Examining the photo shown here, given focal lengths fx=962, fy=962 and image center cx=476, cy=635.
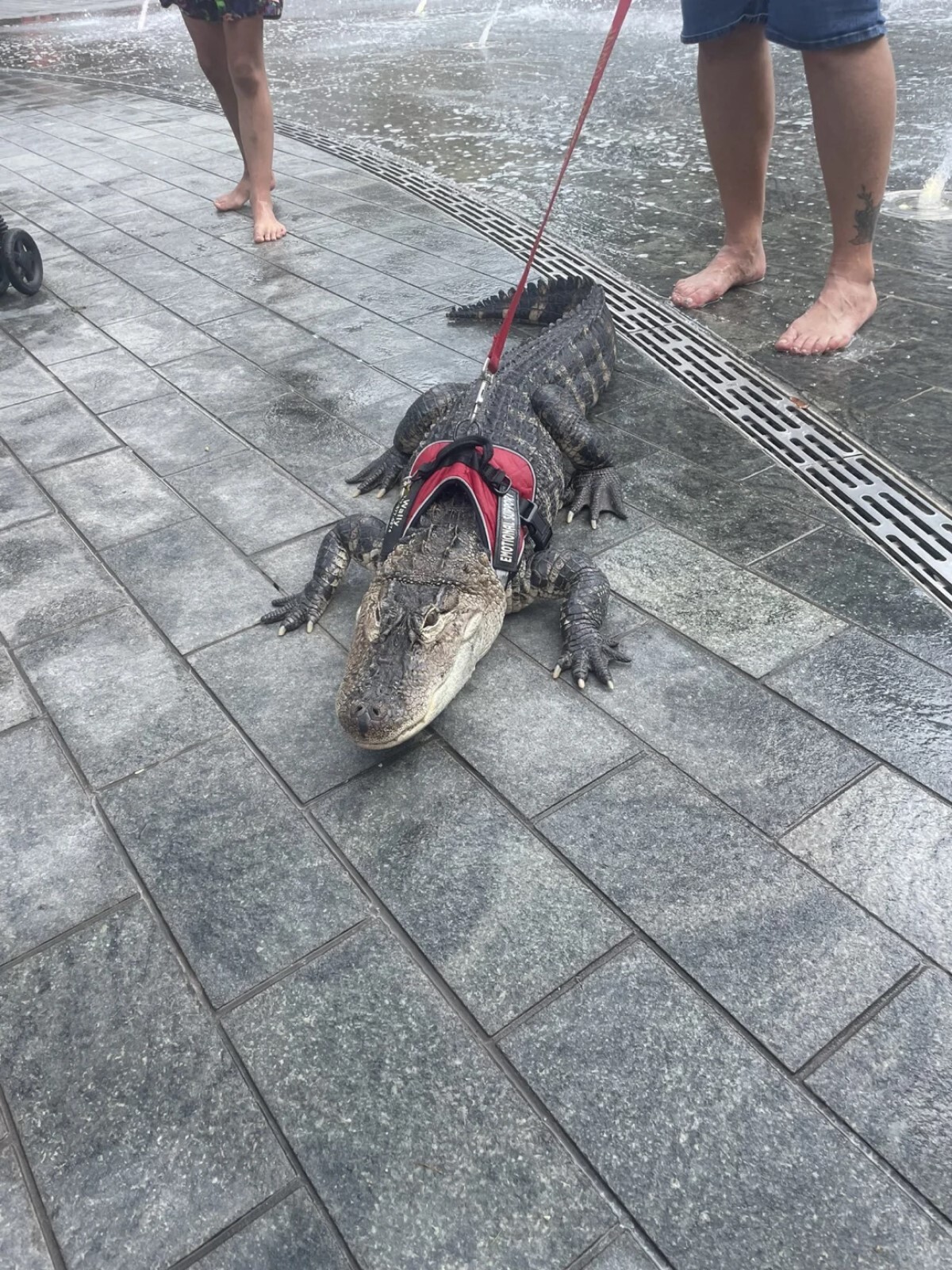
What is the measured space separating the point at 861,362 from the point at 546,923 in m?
3.44

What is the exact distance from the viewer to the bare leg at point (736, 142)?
4.58m

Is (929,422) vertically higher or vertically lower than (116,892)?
higher

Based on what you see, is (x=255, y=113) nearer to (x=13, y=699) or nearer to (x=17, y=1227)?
(x=13, y=699)

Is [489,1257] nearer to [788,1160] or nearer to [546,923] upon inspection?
[788,1160]

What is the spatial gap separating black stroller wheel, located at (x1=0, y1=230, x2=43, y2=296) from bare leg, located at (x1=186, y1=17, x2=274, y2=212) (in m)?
1.71

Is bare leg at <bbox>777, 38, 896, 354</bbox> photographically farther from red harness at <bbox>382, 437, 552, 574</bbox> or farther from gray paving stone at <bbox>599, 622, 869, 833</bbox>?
gray paving stone at <bbox>599, 622, 869, 833</bbox>

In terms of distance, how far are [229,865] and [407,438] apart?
205cm

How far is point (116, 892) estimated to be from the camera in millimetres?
2281

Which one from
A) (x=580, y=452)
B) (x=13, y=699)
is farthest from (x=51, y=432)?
(x=580, y=452)

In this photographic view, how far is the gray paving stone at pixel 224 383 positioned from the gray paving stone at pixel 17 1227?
325 cm

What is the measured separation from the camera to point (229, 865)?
2344mm

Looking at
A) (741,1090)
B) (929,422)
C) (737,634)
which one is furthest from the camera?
(929,422)

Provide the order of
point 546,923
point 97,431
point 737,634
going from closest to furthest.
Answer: point 546,923
point 737,634
point 97,431

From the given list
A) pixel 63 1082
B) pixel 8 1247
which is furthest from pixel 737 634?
pixel 8 1247
